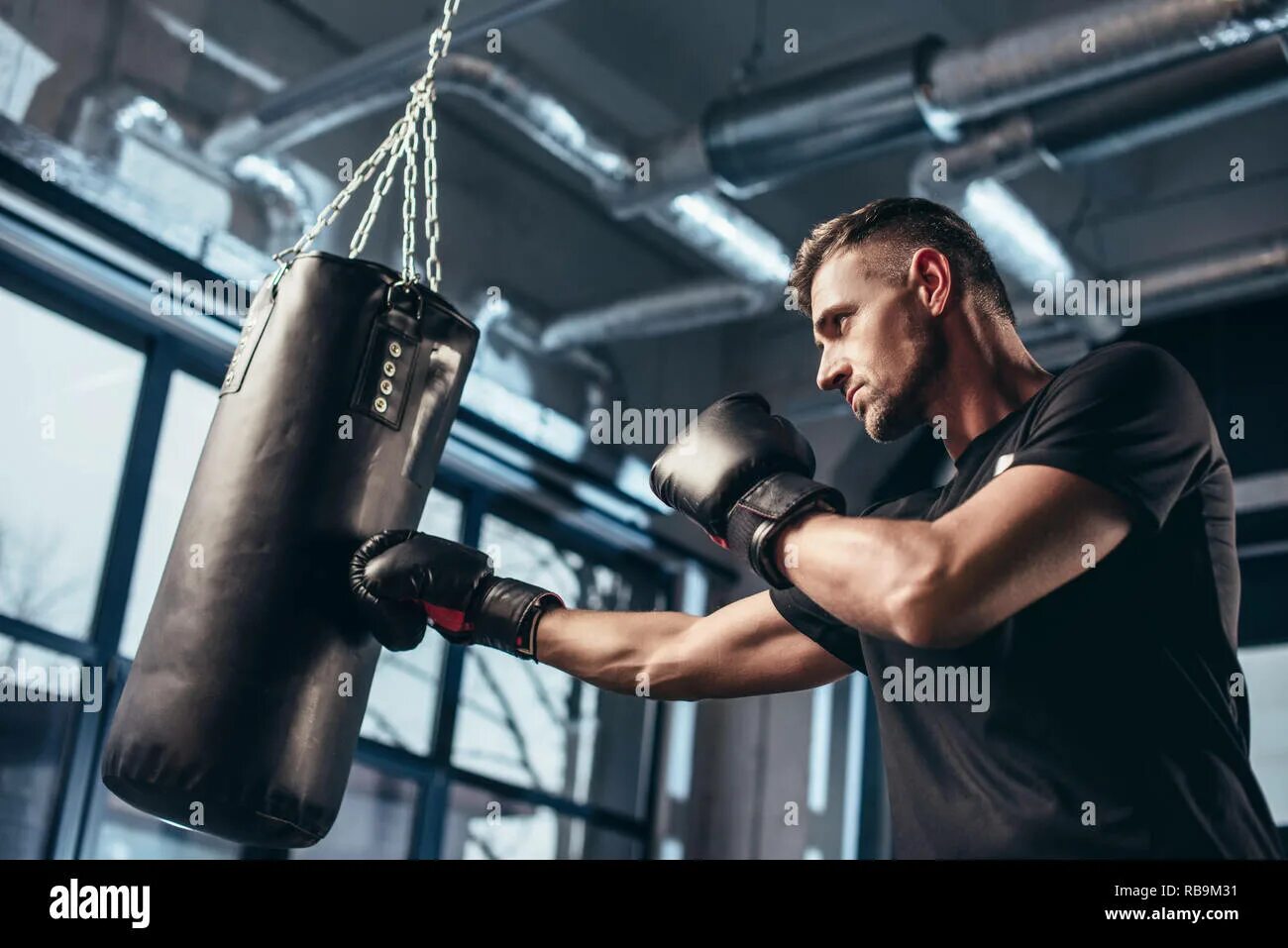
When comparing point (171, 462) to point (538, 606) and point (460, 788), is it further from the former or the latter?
point (538, 606)

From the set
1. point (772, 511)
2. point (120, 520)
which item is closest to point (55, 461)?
point (120, 520)

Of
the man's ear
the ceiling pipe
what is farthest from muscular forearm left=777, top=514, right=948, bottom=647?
the ceiling pipe

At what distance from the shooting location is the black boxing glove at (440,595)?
1.98m

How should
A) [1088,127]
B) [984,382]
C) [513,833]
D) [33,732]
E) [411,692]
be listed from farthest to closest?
[513,833]
[411,692]
[33,732]
[1088,127]
[984,382]

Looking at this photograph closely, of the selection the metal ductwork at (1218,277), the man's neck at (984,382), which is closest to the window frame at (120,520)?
the metal ductwork at (1218,277)

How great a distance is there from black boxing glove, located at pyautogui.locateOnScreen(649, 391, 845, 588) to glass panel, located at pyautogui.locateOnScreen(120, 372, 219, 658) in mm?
2967

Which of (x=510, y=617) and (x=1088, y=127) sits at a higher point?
(x=1088, y=127)

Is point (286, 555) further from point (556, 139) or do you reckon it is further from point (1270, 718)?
point (1270, 718)

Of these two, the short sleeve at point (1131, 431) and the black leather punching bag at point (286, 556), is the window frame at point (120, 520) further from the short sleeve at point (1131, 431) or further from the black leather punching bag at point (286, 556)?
the short sleeve at point (1131, 431)

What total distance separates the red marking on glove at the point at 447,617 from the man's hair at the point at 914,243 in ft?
2.22

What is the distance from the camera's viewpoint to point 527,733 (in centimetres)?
574

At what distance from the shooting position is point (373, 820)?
5098 millimetres

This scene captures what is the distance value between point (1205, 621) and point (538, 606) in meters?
0.90

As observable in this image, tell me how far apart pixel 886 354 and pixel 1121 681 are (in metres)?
0.50
